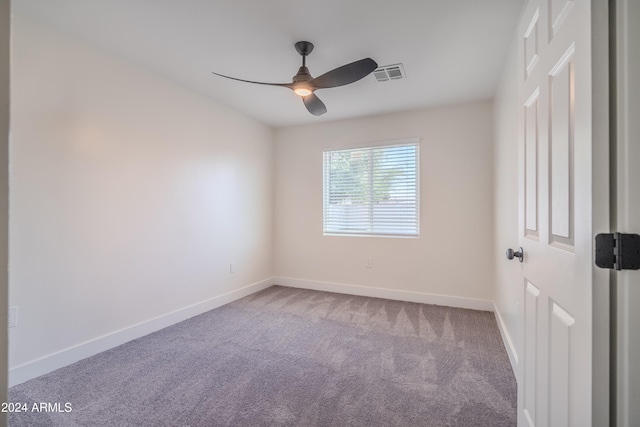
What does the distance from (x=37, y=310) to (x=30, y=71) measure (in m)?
1.62

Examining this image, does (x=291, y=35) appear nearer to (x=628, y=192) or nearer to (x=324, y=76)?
(x=324, y=76)

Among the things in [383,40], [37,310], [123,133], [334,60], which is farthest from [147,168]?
[383,40]

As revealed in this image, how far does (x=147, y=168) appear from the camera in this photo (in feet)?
8.95

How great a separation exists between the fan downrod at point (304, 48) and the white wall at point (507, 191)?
1486 millimetres

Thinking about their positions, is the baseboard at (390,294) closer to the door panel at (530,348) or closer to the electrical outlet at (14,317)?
the door panel at (530,348)

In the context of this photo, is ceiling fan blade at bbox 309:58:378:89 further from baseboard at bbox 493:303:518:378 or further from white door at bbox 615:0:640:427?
baseboard at bbox 493:303:518:378

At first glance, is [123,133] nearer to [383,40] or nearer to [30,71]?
[30,71]

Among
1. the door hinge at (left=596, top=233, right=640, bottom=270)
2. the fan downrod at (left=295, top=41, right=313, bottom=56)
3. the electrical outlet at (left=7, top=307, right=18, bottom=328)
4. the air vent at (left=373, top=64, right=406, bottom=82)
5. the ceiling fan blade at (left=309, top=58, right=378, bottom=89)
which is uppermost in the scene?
the air vent at (left=373, top=64, right=406, bottom=82)

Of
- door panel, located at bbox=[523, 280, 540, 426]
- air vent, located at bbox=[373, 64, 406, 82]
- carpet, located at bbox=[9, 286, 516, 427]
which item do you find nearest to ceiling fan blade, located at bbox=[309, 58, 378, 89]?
air vent, located at bbox=[373, 64, 406, 82]

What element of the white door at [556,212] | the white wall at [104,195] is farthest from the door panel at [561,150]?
the white wall at [104,195]

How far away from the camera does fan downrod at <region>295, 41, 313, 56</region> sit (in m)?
2.23

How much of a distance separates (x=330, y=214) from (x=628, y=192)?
3.63 metres

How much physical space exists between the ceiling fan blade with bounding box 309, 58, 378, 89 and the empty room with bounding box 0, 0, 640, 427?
2 cm

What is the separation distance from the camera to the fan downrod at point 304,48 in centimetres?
223
